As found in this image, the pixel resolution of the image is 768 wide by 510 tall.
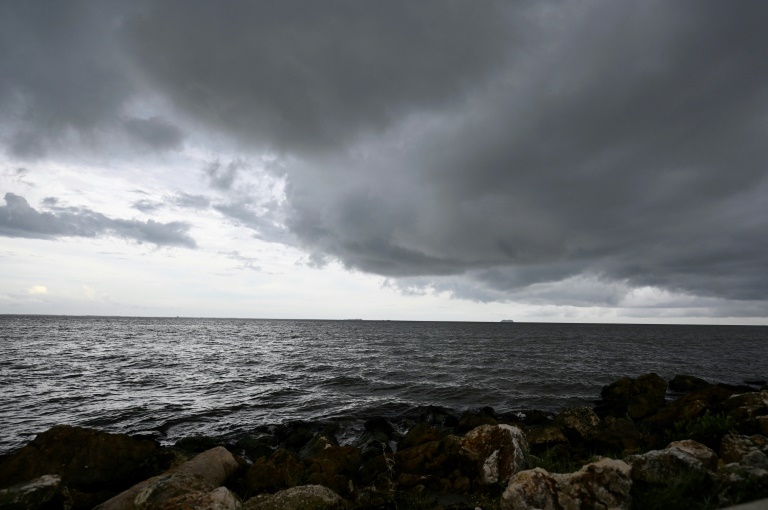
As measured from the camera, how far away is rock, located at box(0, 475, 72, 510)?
7961mm

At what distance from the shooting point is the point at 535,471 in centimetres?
725

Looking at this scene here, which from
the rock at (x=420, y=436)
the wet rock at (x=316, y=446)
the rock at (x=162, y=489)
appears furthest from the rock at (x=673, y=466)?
the wet rock at (x=316, y=446)

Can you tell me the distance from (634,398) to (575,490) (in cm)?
2034

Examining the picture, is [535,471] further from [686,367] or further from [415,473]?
[686,367]

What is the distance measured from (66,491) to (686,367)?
59.0m

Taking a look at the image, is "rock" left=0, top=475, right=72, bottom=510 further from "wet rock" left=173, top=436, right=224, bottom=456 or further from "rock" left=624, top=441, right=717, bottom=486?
"rock" left=624, top=441, right=717, bottom=486

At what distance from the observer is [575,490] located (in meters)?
6.90

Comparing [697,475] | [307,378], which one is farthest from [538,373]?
[697,475]

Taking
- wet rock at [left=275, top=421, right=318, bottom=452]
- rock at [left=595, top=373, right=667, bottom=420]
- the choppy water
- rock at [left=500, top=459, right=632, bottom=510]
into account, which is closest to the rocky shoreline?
rock at [left=500, top=459, right=632, bottom=510]

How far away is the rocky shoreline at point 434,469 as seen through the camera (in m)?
6.86

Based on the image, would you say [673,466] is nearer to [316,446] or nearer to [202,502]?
[202,502]

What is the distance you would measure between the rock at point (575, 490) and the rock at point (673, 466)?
1.78ft

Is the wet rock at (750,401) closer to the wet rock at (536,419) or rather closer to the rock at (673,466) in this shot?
the wet rock at (536,419)

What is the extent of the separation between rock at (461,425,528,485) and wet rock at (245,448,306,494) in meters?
5.17
